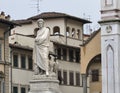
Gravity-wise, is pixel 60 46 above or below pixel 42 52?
above

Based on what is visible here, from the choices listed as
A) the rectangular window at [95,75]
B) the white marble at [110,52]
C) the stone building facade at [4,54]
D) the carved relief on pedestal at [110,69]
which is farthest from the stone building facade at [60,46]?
the carved relief on pedestal at [110,69]

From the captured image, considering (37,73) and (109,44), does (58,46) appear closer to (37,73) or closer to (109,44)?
(109,44)

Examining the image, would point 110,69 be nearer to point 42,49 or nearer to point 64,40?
point 42,49

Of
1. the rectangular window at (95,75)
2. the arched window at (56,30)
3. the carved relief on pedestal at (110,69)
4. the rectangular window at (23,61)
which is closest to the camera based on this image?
the carved relief on pedestal at (110,69)

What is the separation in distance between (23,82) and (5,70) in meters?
4.95

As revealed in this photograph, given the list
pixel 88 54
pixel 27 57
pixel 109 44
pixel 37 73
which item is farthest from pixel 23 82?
pixel 37 73

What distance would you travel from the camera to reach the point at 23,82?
6475 centimetres

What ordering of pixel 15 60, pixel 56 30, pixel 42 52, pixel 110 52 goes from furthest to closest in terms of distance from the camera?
pixel 56 30 < pixel 15 60 < pixel 110 52 < pixel 42 52

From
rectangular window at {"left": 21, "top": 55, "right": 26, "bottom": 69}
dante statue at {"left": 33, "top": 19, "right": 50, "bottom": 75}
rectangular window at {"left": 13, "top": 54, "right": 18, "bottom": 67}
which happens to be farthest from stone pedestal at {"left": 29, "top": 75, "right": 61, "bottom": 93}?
rectangular window at {"left": 21, "top": 55, "right": 26, "bottom": 69}

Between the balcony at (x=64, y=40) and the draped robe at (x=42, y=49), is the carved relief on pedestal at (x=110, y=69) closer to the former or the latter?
the draped robe at (x=42, y=49)

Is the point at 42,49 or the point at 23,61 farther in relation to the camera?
the point at 23,61

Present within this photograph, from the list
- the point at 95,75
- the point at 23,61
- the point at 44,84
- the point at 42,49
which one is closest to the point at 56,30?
the point at 95,75

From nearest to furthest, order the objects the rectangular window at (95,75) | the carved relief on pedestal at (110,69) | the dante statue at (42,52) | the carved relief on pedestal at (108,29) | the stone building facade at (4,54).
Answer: the dante statue at (42,52) < the carved relief on pedestal at (110,69) < the carved relief on pedestal at (108,29) < the stone building facade at (4,54) < the rectangular window at (95,75)

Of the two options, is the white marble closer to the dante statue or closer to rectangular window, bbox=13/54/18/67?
the dante statue
